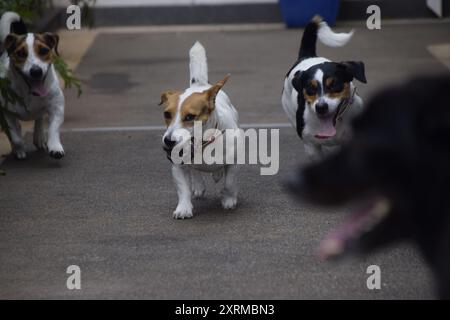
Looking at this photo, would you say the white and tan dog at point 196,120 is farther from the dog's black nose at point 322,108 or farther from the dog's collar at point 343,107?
the dog's collar at point 343,107

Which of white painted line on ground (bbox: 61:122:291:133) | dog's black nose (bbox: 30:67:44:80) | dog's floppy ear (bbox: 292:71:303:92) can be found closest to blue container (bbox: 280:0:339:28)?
white painted line on ground (bbox: 61:122:291:133)

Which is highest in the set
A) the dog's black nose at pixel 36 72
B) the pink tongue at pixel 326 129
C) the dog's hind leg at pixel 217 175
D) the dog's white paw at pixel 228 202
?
the pink tongue at pixel 326 129

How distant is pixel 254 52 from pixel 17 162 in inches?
224

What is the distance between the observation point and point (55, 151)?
8.29 meters

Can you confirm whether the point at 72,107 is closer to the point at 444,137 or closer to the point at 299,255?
the point at 299,255

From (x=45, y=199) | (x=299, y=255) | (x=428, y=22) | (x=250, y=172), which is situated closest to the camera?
(x=299, y=255)

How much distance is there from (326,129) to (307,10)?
8272mm

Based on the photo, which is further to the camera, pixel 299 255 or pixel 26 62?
pixel 26 62

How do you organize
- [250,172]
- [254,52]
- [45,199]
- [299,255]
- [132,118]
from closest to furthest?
[299,255] → [45,199] → [250,172] → [132,118] → [254,52]

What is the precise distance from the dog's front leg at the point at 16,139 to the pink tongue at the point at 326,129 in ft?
8.41

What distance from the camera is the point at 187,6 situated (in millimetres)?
16094

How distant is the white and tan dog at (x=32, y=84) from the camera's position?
834cm

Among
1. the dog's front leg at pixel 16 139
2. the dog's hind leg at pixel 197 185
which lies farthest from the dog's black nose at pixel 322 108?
the dog's front leg at pixel 16 139

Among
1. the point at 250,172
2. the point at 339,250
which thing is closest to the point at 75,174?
the point at 250,172
